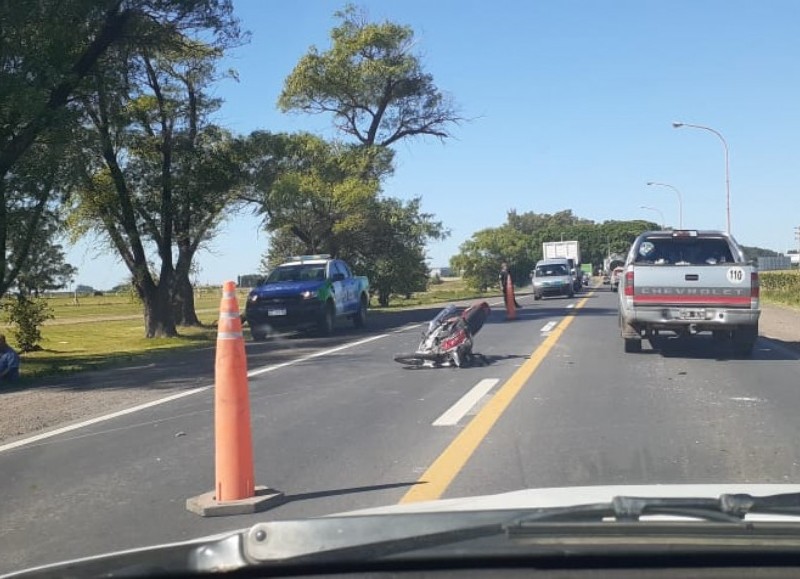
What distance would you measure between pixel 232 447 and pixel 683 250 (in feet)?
38.6

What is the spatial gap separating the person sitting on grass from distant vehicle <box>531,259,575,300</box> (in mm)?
29920

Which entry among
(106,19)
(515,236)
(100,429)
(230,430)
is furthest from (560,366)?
(515,236)

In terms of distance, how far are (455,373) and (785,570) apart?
10570 millimetres

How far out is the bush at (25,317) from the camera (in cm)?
2248

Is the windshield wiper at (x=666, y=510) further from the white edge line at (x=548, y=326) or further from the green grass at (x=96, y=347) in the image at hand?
the white edge line at (x=548, y=326)

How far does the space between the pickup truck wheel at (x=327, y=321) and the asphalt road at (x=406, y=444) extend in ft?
27.4

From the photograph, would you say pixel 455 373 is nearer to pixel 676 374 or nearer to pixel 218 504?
pixel 676 374

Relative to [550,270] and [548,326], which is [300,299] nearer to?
[548,326]

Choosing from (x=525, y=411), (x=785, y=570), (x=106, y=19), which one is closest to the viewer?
(x=785, y=570)

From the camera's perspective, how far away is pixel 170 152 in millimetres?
26281

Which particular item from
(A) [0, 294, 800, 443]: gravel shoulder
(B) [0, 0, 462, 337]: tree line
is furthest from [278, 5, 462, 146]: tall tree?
(A) [0, 294, 800, 443]: gravel shoulder

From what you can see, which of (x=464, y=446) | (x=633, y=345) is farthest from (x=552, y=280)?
(x=464, y=446)

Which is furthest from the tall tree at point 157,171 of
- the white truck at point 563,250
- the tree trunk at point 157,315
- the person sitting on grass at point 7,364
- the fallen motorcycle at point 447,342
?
the white truck at point 563,250

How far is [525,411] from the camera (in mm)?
9836
